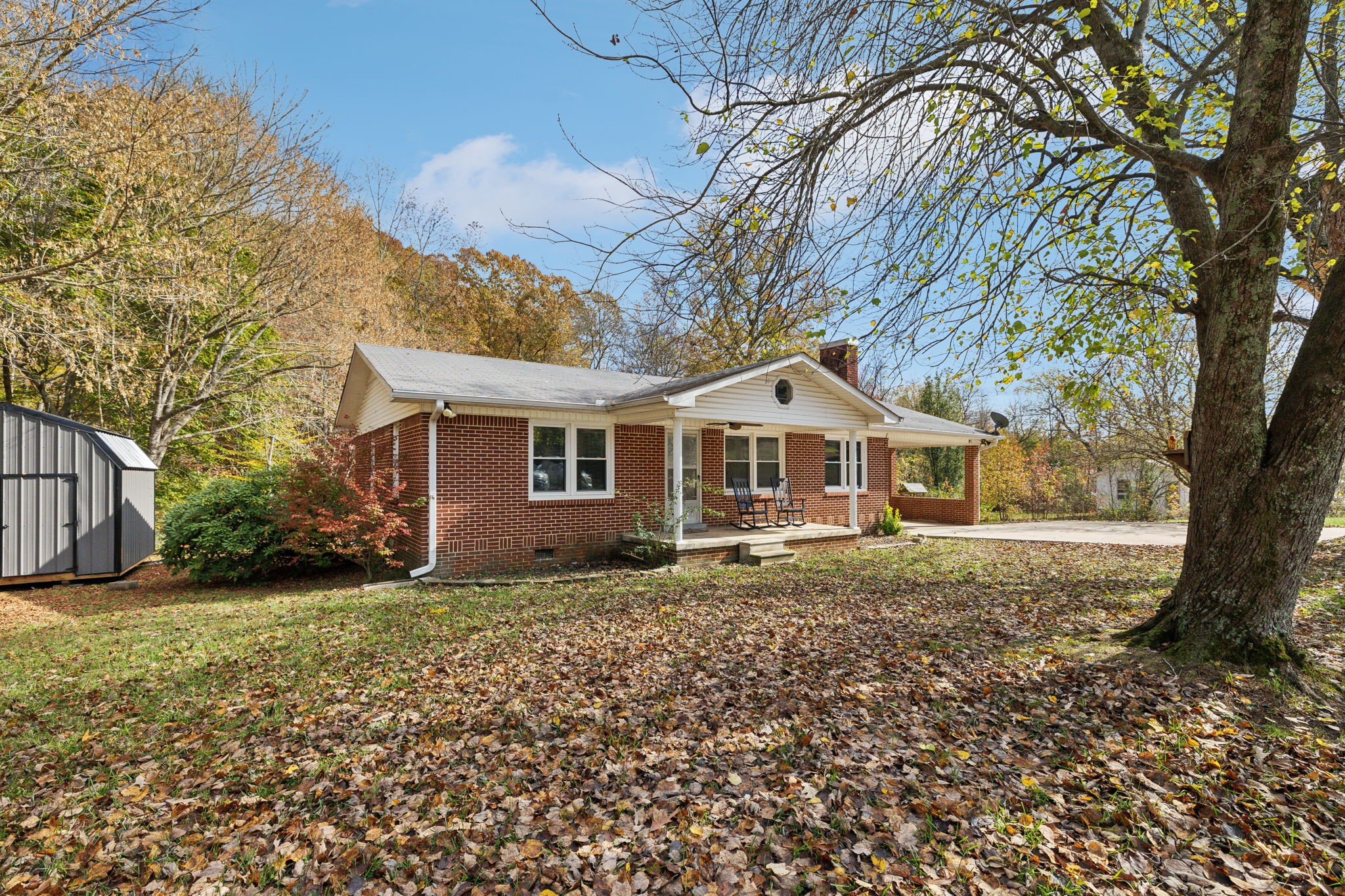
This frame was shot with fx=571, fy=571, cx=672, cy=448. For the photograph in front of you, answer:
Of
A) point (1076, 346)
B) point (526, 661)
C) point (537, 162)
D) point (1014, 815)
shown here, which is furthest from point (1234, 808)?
point (537, 162)

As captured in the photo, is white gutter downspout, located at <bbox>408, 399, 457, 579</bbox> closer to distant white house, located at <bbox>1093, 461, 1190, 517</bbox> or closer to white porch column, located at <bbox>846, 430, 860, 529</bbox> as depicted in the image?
white porch column, located at <bbox>846, 430, 860, 529</bbox>

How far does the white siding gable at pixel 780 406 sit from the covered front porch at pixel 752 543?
7.61 ft

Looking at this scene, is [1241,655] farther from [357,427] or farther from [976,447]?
[357,427]

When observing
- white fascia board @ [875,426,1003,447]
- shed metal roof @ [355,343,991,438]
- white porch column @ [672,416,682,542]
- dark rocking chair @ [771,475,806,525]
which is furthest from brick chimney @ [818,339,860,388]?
white porch column @ [672,416,682,542]

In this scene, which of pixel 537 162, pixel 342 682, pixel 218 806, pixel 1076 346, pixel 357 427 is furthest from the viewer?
pixel 357 427

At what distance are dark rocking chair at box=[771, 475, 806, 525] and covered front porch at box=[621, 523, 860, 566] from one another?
1.20ft

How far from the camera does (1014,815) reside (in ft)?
9.70

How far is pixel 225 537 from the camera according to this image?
998cm

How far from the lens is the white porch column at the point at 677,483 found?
10.4m

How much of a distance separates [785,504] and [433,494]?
7.69 metres

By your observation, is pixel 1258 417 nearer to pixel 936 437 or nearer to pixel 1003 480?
pixel 936 437

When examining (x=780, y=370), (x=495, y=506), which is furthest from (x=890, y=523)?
(x=495, y=506)

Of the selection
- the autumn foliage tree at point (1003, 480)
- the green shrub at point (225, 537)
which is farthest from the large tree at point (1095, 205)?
the autumn foliage tree at point (1003, 480)

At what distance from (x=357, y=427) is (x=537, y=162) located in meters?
12.1
